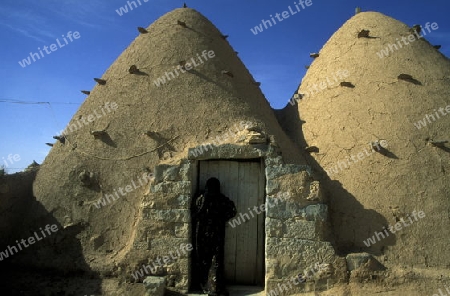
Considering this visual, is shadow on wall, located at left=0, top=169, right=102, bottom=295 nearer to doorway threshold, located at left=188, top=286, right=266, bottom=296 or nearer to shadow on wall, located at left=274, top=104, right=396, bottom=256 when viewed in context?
doorway threshold, located at left=188, top=286, right=266, bottom=296

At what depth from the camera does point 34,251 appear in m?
7.09

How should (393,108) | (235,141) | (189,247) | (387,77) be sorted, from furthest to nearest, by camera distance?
(387,77) → (393,108) → (235,141) → (189,247)

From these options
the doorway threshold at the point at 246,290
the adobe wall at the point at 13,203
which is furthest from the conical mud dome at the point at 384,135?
the adobe wall at the point at 13,203

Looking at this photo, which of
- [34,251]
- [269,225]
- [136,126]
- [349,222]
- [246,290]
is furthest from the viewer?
[136,126]

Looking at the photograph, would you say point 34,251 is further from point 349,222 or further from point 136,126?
point 349,222

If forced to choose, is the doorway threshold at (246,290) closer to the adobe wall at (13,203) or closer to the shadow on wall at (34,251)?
the shadow on wall at (34,251)

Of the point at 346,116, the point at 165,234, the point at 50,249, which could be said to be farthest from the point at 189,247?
the point at 346,116

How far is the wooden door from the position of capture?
6.88 m

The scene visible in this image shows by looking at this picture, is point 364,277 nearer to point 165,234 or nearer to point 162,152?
point 165,234

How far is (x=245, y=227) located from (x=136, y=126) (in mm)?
3167

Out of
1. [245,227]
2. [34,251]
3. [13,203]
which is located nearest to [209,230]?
[245,227]

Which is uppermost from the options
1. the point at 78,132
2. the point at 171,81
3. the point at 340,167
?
the point at 171,81

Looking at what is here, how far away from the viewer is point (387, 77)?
848 centimetres

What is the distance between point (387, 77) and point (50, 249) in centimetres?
819
